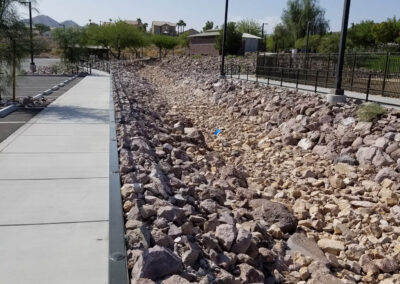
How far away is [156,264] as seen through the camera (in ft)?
12.3

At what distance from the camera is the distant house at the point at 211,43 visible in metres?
69.6

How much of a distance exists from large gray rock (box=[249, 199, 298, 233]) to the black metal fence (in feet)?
24.8

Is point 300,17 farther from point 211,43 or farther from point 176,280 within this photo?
point 176,280

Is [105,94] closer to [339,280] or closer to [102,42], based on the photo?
[339,280]

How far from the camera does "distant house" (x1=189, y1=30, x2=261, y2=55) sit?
228ft

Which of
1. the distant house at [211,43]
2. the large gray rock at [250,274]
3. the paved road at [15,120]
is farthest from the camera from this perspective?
the distant house at [211,43]

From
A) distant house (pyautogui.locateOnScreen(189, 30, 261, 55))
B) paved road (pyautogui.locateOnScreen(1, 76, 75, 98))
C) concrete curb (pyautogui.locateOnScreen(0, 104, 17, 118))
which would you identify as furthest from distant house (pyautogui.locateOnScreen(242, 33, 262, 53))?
concrete curb (pyautogui.locateOnScreen(0, 104, 17, 118))

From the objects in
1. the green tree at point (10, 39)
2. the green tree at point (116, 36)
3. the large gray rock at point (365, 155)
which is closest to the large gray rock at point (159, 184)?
the large gray rock at point (365, 155)

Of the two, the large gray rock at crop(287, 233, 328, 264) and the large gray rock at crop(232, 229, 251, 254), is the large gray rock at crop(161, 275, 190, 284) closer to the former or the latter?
the large gray rock at crop(232, 229, 251, 254)

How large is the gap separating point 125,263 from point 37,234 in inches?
48.8

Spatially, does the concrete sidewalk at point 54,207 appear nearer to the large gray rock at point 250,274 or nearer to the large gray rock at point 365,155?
the large gray rock at point 250,274

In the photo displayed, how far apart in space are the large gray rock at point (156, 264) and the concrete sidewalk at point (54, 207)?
0.30 meters

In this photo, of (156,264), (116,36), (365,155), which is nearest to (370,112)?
(365,155)

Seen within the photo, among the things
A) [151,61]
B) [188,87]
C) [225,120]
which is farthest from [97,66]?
[225,120]
